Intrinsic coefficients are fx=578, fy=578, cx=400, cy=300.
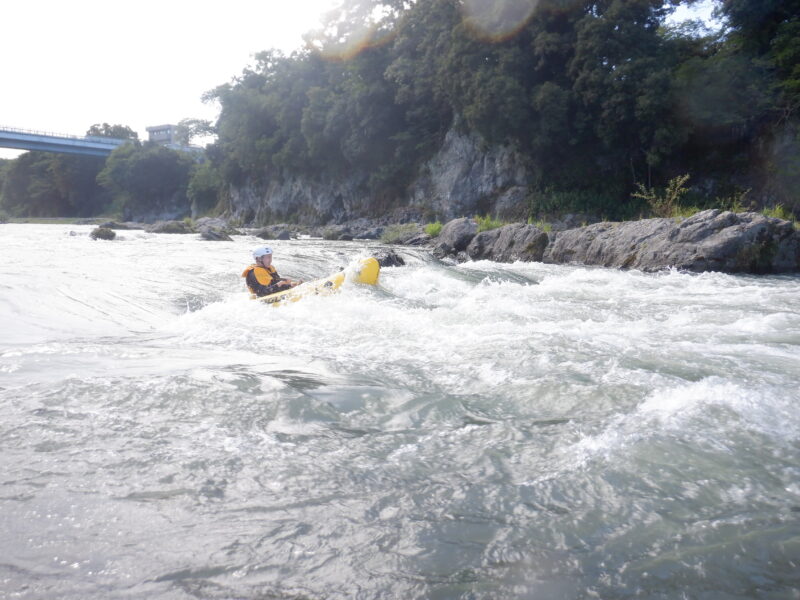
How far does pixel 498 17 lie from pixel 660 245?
14.8 meters

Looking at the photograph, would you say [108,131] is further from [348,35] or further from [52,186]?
[348,35]

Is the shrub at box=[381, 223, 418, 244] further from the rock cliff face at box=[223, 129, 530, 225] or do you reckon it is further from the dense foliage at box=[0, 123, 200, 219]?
the dense foliage at box=[0, 123, 200, 219]

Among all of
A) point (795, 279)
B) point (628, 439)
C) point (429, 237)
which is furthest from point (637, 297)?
point (429, 237)

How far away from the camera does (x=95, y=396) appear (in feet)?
11.2

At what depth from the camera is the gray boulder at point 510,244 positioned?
43.7ft

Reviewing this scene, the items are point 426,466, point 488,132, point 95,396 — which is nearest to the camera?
point 426,466

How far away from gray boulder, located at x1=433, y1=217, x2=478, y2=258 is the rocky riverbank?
26 mm

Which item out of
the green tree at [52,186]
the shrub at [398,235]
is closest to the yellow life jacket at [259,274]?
the shrub at [398,235]

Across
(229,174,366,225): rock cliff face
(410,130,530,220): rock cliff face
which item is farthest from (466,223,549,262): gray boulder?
(229,174,366,225): rock cliff face

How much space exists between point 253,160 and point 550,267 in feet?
106

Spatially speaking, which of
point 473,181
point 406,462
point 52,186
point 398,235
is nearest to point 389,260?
point 398,235

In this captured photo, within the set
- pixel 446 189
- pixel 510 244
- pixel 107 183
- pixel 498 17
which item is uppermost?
pixel 498 17

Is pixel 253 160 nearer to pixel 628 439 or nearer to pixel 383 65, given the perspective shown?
pixel 383 65

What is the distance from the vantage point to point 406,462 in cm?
266
